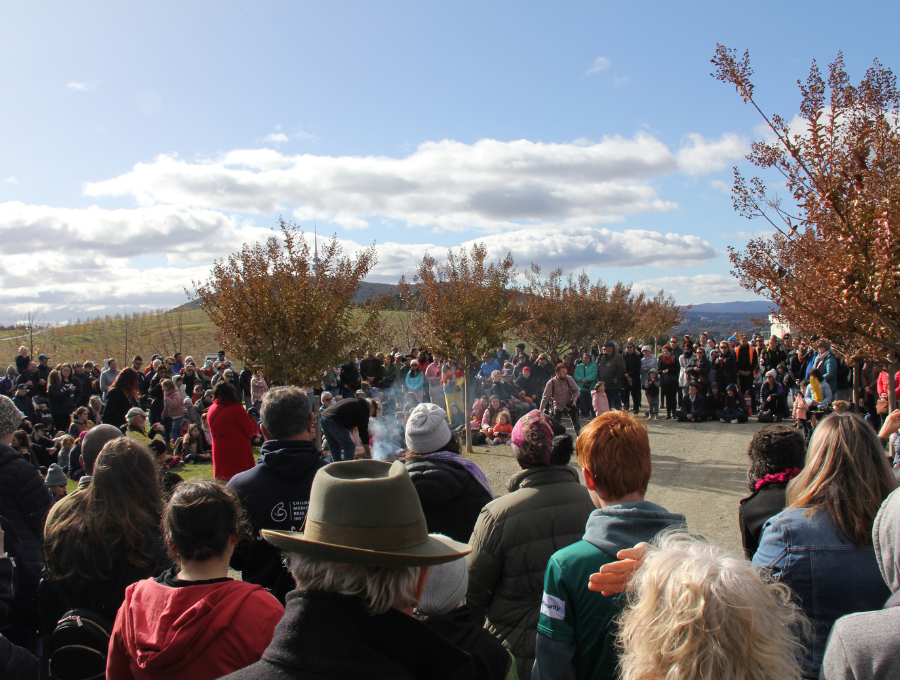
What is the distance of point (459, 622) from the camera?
70.7 inches

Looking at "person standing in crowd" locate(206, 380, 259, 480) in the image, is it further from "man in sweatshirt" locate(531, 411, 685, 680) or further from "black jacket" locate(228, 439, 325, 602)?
"man in sweatshirt" locate(531, 411, 685, 680)

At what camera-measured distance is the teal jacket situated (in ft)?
53.0

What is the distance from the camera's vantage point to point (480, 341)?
1318 centimetres

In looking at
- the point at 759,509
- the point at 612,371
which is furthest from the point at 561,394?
the point at 759,509

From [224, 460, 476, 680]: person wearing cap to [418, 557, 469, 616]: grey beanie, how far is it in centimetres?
46

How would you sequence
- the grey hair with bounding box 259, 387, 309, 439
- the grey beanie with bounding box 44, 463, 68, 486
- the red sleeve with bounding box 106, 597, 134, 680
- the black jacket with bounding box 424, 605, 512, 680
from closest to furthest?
the black jacket with bounding box 424, 605, 512, 680
the red sleeve with bounding box 106, 597, 134, 680
the grey hair with bounding box 259, 387, 309, 439
the grey beanie with bounding box 44, 463, 68, 486

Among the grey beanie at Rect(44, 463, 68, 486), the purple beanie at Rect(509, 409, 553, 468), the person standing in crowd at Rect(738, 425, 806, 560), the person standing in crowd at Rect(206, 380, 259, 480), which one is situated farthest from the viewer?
the person standing in crowd at Rect(206, 380, 259, 480)

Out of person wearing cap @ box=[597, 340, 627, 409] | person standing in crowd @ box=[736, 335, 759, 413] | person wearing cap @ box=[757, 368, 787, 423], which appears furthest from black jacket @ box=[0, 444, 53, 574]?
person standing in crowd @ box=[736, 335, 759, 413]

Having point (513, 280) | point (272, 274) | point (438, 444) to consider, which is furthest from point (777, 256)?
point (513, 280)

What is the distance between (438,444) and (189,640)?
1.82 metres

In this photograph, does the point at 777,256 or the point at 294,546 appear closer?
the point at 294,546

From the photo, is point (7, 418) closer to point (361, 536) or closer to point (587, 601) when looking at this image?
point (361, 536)

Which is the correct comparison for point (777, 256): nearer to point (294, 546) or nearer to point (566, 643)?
point (566, 643)

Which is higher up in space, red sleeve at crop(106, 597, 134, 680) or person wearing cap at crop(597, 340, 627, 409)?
red sleeve at crop(106, 597, 134, 680)
